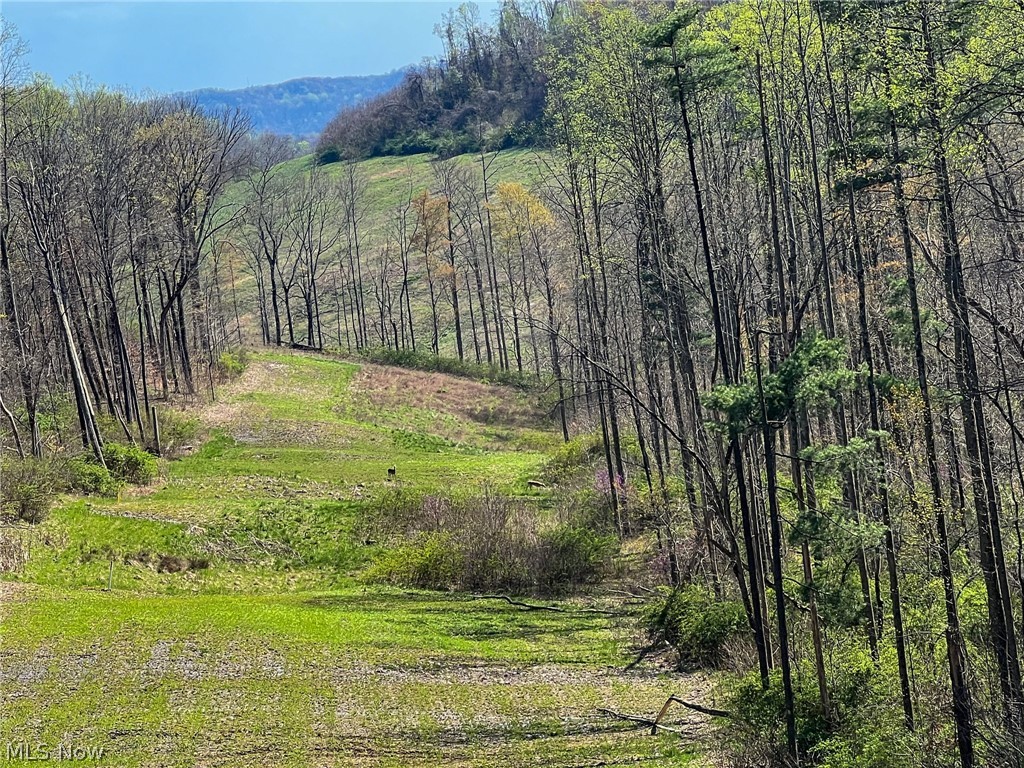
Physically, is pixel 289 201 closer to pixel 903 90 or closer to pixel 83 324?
pixel 83 324

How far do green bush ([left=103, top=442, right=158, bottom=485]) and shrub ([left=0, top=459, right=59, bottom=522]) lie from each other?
14.8ft

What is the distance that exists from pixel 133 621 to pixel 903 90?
1482cm

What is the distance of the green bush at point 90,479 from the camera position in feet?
78.4

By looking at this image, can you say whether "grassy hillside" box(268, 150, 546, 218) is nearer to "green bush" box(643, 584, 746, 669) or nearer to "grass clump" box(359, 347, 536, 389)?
"grass clump" box(359, 347, 536, 389)

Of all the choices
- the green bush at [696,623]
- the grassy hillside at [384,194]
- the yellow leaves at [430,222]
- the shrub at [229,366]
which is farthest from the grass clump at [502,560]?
the grassy hillside at [384,194]

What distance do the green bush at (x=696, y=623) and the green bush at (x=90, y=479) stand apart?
16174 millimetres

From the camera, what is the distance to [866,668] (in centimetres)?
1084

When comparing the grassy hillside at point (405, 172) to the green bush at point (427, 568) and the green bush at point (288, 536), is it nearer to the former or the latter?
the green bush at point (288, 536)

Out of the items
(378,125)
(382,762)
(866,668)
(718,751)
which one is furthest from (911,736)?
(378,125)

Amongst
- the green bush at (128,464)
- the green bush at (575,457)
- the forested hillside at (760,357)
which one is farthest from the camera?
the green bush at (575,457)

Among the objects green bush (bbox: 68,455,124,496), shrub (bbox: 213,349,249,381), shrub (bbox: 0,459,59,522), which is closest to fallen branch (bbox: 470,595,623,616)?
shrub (bbox: 0,459,59,522)

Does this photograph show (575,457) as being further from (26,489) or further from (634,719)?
(634,719)

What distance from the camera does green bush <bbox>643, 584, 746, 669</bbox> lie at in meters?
14.7

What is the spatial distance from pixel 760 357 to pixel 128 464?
20662 millimetres
